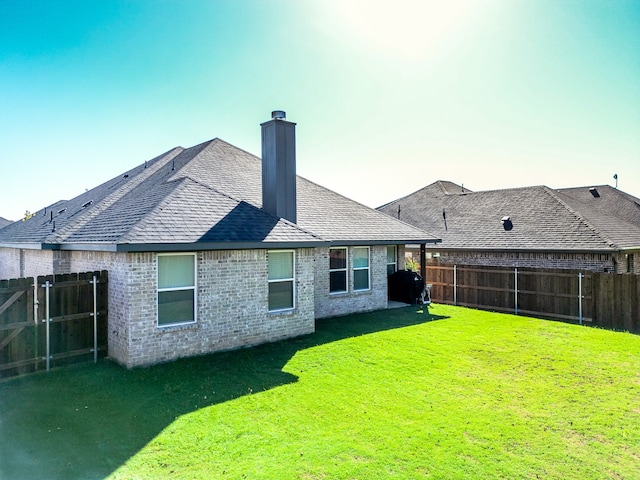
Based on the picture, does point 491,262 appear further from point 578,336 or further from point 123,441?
point 123,441

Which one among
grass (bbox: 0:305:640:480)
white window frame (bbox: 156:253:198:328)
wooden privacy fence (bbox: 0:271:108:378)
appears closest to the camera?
grass (bbox: 0:305:640:480)

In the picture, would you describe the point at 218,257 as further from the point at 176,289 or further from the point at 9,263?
the point at 9,263

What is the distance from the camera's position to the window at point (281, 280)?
36.3ft

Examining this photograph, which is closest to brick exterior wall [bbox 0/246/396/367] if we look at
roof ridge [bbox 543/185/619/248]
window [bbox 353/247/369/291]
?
window [bbox 353/247/369/291]

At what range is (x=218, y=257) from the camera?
32.2ft

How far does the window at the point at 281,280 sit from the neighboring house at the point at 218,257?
3cm

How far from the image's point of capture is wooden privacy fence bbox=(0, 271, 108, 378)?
8156 millimetres

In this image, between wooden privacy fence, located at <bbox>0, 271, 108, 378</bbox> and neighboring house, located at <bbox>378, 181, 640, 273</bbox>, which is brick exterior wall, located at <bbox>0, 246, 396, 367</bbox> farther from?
neighboring house, located at <bbox>378, 181, 640, 273</bbox>

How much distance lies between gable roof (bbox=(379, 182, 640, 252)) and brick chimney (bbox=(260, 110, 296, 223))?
9671 mm

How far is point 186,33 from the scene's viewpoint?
13406 millimetres

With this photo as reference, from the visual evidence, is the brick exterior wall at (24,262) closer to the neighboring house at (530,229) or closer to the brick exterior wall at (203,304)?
the brick exterior wall at (203,304)

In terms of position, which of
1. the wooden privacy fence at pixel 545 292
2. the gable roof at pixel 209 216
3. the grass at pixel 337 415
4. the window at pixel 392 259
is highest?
the gable roof at pixel 209 216

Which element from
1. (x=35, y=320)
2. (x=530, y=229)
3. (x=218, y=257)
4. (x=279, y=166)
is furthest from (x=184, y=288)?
(x=530, y=229)

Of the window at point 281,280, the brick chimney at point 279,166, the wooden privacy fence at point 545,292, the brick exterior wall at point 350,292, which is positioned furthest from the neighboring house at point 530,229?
the window at point 281,280
